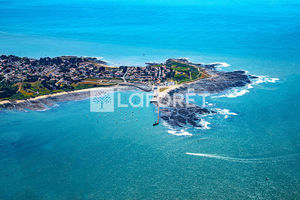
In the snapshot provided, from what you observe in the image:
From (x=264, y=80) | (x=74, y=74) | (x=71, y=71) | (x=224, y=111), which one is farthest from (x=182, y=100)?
(x=71, y=71)

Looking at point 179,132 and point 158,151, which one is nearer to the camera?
point 158,151

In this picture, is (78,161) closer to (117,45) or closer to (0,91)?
(0,91)

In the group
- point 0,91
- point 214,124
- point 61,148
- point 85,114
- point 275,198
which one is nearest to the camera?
point 275,198

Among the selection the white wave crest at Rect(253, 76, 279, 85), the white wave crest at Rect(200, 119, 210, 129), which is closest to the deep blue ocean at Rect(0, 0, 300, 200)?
the white wave crest at Rect(253, 76, 279, 85)

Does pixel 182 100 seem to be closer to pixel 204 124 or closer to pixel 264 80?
pixel 204 124

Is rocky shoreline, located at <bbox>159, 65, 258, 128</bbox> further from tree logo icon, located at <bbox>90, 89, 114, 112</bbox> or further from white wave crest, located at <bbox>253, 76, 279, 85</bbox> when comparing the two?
tree logo icon, located at <bbox>90, 89, 114, 112</bbox>

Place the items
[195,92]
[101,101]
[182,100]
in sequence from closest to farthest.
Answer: [182,100]
[101,101]
[195,92]

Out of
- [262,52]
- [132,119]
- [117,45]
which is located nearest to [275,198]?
[132,119]
